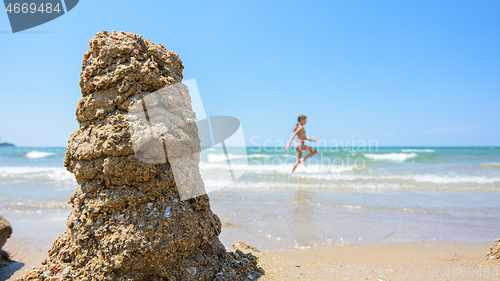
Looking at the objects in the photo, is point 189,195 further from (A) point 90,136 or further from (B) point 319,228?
(B) point 319,228

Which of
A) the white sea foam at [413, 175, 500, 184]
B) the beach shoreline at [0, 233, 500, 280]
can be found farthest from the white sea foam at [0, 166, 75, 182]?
the white sea foam at [413, 175, 500, 184]

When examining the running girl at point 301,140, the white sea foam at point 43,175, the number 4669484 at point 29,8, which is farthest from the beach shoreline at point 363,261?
the white sea foam at point 43,175

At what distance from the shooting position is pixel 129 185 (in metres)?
2.16

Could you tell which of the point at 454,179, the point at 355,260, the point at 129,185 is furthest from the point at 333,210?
the point at 454,179

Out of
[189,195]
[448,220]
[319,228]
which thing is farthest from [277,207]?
[189,195]

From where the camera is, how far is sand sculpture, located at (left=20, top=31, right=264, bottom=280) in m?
2.02

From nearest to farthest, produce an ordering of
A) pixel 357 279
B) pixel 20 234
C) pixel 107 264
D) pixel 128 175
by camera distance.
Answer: pixel 107 264, pixel 128 175, pixel 357 279, pixel 20 234

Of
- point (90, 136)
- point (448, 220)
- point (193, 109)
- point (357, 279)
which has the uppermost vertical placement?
point (193, 109)

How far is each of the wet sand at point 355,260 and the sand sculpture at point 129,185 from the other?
38.9 inches

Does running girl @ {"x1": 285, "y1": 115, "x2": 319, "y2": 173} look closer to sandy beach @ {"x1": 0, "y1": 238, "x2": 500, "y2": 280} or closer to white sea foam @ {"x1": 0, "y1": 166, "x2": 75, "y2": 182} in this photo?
sandy beach @ {"x1": 0, "y1": 238, "x2": 500, "y2": 280}

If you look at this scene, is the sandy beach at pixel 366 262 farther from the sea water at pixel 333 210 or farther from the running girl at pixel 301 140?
the running girl at pixel 301 140

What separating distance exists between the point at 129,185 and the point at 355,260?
10.7 feet

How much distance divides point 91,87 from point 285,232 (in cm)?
412

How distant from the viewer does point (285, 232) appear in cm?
506
